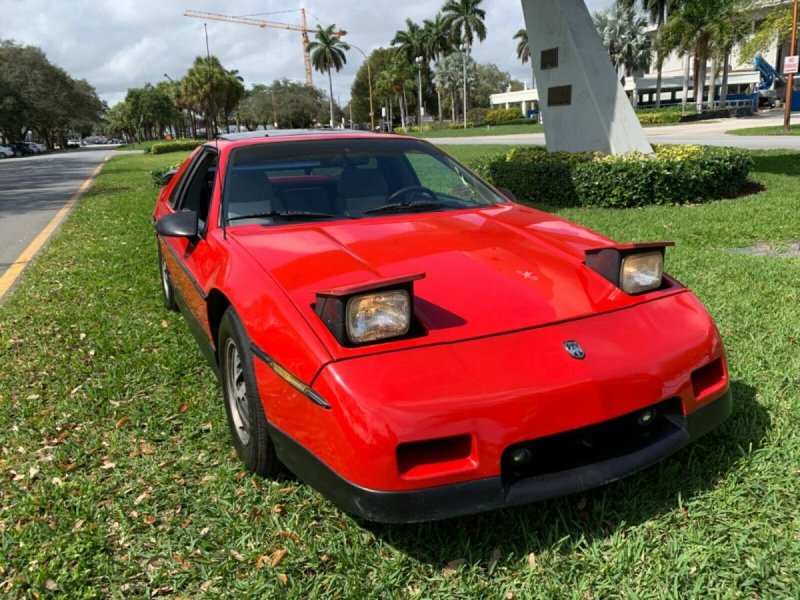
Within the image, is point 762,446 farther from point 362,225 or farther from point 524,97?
point 524,97

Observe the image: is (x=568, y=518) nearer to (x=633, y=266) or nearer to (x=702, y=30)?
(x=633, y=266)

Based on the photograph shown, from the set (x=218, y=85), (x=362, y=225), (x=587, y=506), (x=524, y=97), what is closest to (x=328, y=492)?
(x=587, y=506)

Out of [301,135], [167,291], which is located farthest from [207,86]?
[301,135]

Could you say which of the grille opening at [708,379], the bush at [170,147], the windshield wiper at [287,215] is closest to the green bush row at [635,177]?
the windshield wiper at [287,215]

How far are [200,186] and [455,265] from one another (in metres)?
2.17

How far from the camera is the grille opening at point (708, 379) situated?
7.43 feet

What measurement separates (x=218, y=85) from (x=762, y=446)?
6824 centimetres

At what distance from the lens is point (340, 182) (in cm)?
336

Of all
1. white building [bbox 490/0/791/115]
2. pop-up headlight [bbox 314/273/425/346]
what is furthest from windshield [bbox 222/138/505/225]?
white building [bbox 490/0/791/115]

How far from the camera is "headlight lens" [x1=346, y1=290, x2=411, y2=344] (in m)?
1.99

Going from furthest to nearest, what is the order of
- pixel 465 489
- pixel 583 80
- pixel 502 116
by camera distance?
1. pixel 502 116
2. pixel 583 80
3. pixel 465 489

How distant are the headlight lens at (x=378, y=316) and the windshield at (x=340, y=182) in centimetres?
122

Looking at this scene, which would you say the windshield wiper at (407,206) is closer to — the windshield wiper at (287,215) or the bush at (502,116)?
the windshield wiper at (287,215)

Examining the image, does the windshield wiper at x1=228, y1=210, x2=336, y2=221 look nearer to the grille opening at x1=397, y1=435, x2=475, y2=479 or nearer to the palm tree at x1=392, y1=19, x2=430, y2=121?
the grille opening at x1=397, y1=435, x2=475, y2=479
